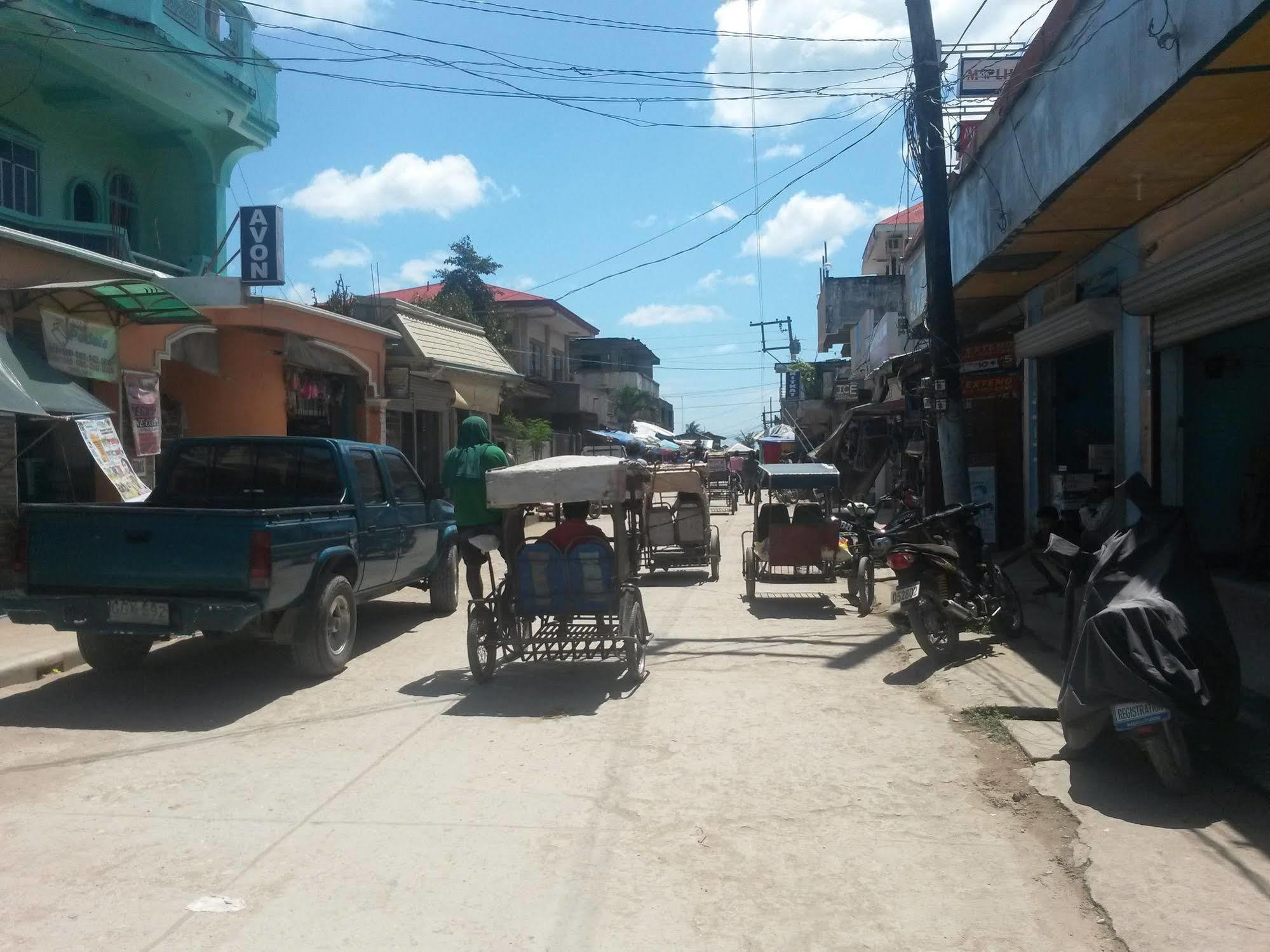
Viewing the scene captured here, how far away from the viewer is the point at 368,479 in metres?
8.96

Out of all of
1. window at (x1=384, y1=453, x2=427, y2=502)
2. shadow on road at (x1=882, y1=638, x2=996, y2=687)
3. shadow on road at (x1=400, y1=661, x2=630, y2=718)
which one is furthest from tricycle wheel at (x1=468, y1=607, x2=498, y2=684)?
shadow on road at (x1=882, y1=638, x2=996, y2=687)

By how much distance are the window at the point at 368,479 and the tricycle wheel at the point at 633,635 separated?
2.64m

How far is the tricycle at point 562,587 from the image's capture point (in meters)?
7.16

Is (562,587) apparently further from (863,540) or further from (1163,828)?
(863,540)

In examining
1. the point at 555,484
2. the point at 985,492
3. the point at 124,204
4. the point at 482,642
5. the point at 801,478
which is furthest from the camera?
the point at 124,204

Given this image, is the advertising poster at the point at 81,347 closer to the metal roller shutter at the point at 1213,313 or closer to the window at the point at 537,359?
the metal roller shutter at the point at 1213,313

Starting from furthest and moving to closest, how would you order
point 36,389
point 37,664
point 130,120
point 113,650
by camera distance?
point 130,120 < point 36,389 < point 37,664 < point 113,650

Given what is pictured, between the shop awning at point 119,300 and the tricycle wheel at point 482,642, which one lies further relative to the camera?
the shop awning at point 119,300

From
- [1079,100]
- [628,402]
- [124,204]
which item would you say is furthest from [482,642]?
[628,402]

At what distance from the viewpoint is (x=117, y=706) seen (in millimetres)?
6777

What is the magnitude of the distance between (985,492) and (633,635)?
916 centimetres

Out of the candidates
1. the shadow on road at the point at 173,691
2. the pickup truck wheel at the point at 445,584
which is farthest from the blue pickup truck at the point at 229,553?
the pickup truck wheel at the point at 445,584

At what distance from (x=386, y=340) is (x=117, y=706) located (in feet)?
43.6

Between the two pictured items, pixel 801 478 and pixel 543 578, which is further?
pixel 801 478
